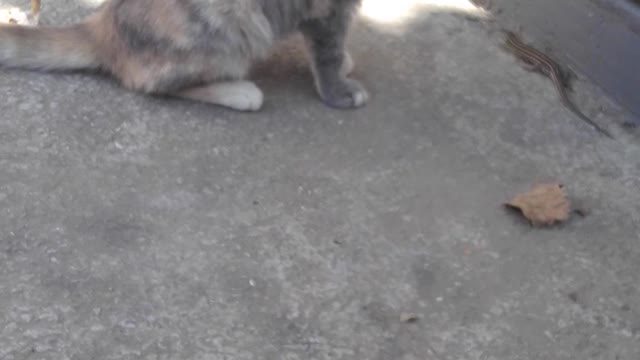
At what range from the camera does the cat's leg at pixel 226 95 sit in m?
3.20

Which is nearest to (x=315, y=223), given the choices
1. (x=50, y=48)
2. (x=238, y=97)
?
(x=238, y=97)

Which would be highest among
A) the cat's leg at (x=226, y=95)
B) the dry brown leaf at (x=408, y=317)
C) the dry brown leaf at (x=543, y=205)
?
the dry brown leaf at (x=543, y=205)

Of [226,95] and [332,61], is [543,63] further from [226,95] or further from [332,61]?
[226,95]

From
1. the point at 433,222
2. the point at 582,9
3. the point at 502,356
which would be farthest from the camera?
the point at 582,9

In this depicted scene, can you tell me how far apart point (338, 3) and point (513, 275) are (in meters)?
1.08

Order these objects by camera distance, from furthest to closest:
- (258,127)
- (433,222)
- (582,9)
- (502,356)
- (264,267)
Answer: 1. (582,9)
2. (258,127)
3. (433,222)
4. (264,267)
5. (502,356)

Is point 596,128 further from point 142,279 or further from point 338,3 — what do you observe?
point 142,279

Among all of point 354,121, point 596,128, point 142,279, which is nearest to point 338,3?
point 354,121

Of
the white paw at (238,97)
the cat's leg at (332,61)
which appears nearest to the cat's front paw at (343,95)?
the cat's leg at (332,61)

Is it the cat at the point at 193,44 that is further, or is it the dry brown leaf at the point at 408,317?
the cat at the point at 193,44

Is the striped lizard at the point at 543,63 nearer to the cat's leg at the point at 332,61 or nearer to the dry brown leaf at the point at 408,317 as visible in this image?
the cat's leg at the point at 332,61

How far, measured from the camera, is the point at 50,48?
3191 mm

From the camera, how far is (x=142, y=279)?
2.55m

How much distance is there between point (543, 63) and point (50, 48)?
1.68 m
